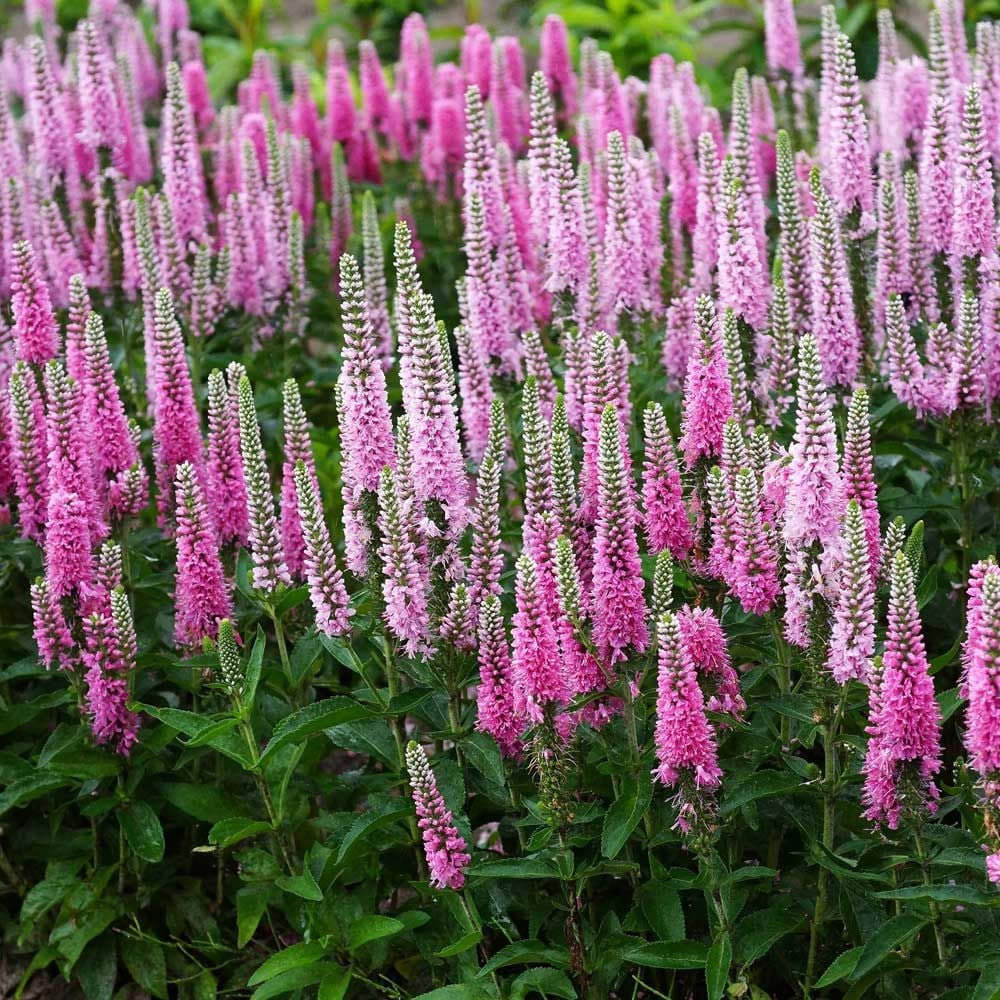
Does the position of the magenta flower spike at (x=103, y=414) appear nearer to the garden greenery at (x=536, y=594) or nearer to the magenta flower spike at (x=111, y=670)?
the garden greenery at (x=536, y=594)

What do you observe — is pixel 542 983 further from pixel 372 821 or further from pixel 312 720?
pixel 312 720

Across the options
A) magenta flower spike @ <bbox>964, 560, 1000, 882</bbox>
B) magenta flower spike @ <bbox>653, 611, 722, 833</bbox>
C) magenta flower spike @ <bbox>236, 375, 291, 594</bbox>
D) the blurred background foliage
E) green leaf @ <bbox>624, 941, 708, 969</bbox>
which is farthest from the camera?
the blurred background foliage

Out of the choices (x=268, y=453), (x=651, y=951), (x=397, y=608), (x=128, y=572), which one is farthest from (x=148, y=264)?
(x=651, y=951)

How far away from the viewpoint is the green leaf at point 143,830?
4.92m

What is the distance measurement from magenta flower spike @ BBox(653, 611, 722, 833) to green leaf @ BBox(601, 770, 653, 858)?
0.14 meters

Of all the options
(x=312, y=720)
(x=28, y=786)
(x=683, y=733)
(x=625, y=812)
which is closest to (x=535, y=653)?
(x=683, y=733)

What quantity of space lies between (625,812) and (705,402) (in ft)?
4.05

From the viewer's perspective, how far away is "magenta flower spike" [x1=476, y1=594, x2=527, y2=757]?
411 cm

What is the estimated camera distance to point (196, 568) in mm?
4832

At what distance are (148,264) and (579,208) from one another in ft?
6.08

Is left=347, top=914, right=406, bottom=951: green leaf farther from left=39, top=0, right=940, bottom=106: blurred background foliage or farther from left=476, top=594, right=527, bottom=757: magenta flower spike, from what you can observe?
left=39, top=0, right=940, bottom=106: blurred background foliage

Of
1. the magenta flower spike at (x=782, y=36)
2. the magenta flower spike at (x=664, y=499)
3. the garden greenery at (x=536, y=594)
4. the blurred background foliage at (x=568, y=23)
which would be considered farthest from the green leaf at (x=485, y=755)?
the blurred background foliage at (x=568, y=23)

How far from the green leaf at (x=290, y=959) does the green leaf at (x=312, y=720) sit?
2.00 feet

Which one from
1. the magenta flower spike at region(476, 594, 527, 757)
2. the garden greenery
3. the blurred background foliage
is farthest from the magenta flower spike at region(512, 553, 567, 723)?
the blurred background foliage
